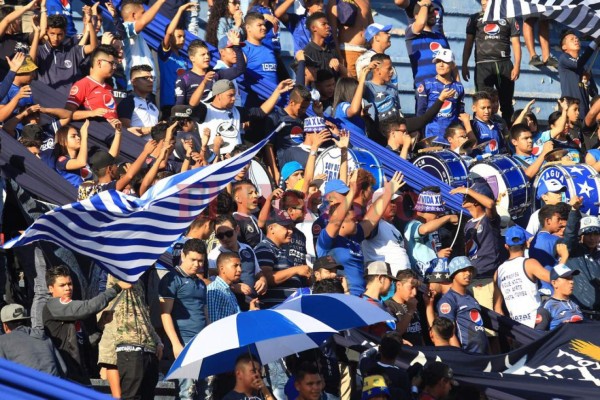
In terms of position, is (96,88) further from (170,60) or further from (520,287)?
(520,287)

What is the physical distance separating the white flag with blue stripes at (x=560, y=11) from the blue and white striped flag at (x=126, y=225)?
958cm

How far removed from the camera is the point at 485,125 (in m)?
17.5

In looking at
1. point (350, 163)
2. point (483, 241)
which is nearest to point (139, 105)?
point (350, 163)

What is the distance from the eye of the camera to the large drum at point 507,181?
53.5 feet

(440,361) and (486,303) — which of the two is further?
(486,303)

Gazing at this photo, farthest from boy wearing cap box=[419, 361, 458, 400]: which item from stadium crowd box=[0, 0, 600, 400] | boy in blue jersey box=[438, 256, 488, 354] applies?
boy in blue jersey box=[438, 256, 488, 354]

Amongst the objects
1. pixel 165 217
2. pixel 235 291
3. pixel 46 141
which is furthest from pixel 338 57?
pixel 165 217

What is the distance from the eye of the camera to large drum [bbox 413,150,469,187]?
16.2m

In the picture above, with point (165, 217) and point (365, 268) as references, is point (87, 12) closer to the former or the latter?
point (365, 268)

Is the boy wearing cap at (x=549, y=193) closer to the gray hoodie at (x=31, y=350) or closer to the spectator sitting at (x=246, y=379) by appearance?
the spectator sitting at (x=246, y=379)

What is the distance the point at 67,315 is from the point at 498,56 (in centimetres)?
1024

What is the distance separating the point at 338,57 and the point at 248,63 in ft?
4.32

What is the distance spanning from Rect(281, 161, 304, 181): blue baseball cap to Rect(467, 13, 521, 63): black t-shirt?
5516mm

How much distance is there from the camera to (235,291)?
462 inches
